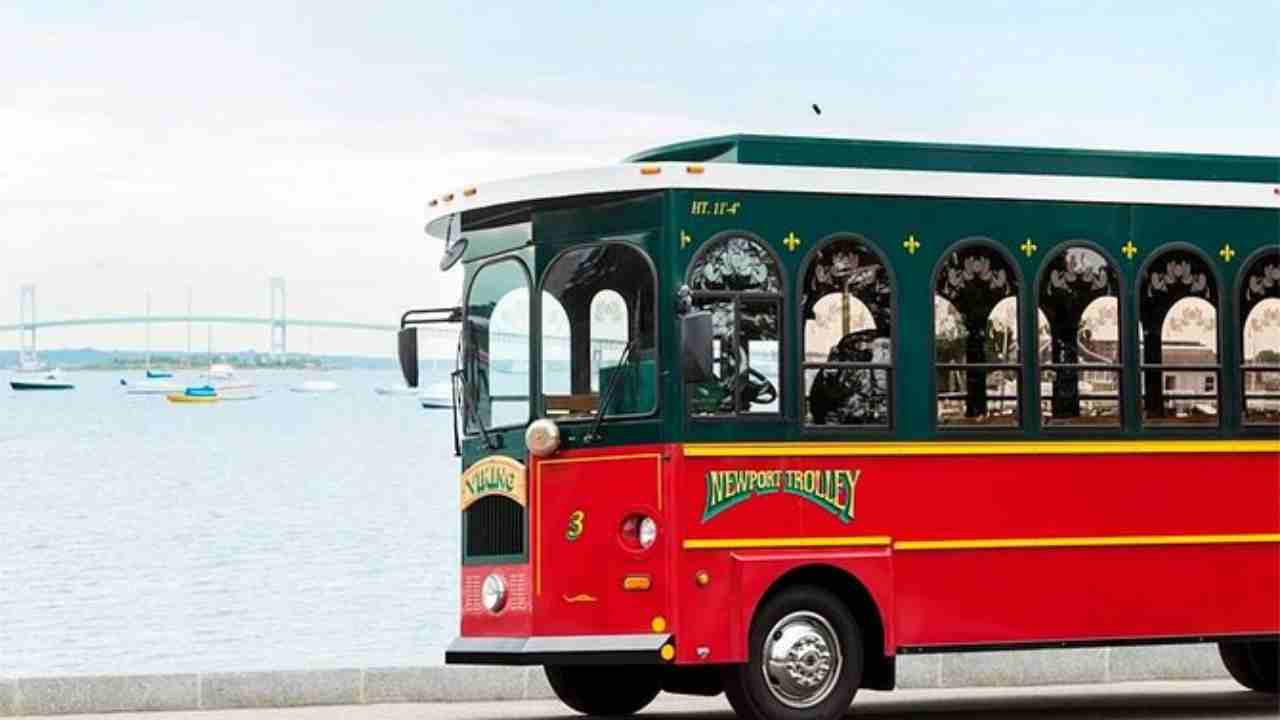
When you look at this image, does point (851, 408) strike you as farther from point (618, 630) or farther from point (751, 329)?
point (618, 630)

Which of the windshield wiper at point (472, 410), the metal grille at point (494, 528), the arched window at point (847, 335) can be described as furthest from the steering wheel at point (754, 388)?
the windshield wiper at point (472, 410)

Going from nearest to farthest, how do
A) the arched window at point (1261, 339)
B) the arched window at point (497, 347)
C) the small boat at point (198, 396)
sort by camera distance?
the arched window at point (497, 347)
the arched window at point (1261, 339)
the small boat at point (198, 396)

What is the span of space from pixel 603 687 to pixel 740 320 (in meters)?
2.78

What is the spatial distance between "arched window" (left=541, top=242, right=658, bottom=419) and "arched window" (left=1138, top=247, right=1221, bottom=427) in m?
2.93

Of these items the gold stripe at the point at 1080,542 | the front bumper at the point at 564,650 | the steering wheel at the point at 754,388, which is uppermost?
the steering wheel at the point at 754,388

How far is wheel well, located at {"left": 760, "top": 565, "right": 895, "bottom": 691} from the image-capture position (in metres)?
15.1

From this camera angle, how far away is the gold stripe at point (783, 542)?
14812 mm

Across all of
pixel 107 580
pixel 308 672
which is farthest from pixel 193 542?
pixel 308 672

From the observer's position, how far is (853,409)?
49.9ft

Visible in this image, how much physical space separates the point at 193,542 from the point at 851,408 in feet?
177

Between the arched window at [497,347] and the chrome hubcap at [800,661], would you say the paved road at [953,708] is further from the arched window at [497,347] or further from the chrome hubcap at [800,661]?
the arched window at [497,347]

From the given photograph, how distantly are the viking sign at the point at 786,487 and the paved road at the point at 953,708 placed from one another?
1940mm

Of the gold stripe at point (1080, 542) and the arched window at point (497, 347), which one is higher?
the arched window at point (497, 347)

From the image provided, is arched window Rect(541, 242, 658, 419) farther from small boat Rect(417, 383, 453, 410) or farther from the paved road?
small boat Rect(417, 383, 453, 410)
